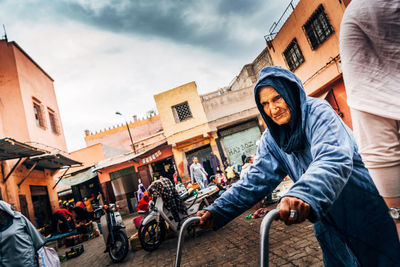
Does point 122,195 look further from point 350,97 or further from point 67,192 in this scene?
point 350,97

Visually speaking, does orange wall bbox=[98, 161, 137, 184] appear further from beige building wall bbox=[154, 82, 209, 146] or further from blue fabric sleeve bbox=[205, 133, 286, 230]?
blue fabric sleeve bbox=[205, 133, 286, 230]

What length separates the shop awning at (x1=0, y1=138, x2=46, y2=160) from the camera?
758 cm

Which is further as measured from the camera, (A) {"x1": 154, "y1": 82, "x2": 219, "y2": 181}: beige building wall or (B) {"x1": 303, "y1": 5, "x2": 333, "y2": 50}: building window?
(A) {"x1": 154, "y1": 82, "x2": 219, "y2": 181}: beige building wall

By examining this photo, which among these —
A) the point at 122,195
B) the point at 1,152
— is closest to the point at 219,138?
the point at 122,195

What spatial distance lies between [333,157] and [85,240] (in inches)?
455

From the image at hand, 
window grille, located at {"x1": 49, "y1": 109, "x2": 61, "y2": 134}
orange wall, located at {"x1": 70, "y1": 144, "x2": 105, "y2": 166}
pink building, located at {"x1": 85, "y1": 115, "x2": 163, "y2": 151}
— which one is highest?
pink building, located at {"x1": 85, "y1": 115, "x2": 163, "y2": 151}

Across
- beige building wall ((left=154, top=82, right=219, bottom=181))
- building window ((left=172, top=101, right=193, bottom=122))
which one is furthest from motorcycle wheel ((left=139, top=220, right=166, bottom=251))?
building window ((left=172, top=101, right=193, bottom=122))

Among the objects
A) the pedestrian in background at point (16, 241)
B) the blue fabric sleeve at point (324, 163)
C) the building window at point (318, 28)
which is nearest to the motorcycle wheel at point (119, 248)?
the pedestrian in background at point (16, 241)

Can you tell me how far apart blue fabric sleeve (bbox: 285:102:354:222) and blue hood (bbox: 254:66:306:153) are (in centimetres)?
8

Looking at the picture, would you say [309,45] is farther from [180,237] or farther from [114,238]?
[180,237]

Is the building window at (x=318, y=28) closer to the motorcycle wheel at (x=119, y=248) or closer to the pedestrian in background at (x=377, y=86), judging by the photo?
the motorcycle wheel at (x=119, y=248)

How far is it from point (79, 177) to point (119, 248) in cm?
Result: 1621

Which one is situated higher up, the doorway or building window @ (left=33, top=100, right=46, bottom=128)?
building window @ (left=33, top=100, right=46, bottom=128)

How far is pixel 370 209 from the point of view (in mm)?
1062
